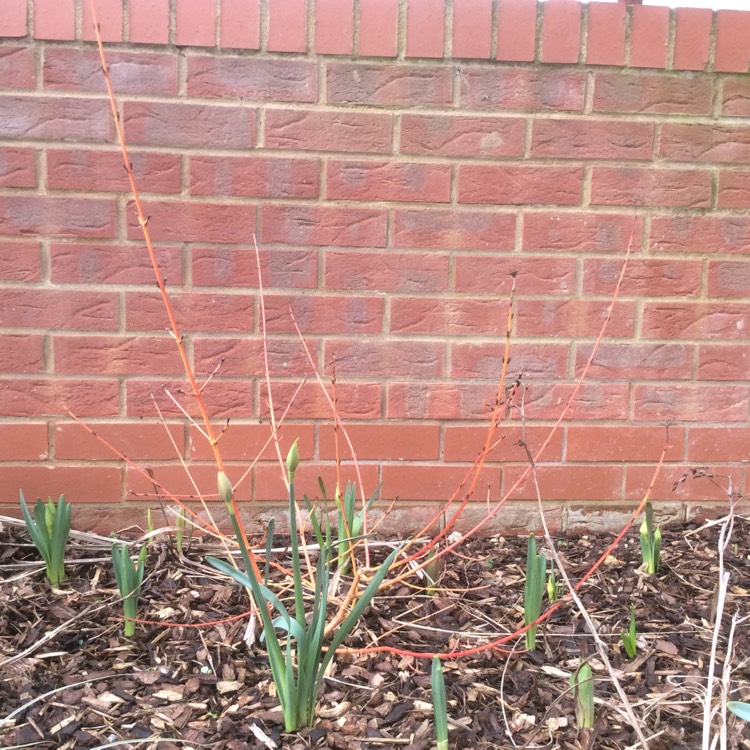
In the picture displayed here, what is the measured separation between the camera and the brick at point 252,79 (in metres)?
2.17

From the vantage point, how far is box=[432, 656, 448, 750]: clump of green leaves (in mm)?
1270

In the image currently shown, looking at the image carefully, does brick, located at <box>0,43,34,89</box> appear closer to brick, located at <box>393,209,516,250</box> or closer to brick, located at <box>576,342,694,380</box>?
brick, located at <box>393,209,516,250</box>

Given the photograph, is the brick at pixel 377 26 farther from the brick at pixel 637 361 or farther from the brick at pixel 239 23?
the brick at pixel 637 361

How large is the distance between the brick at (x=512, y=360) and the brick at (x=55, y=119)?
130cm

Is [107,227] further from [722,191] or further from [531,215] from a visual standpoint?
[722,191]

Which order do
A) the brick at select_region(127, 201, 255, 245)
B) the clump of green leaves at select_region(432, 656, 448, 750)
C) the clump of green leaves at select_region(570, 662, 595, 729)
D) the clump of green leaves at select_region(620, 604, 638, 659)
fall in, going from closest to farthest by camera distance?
the clump of green leaves at select_region(432, 656, 448, 750)
the clump of green leaves at select_region(570, 662, 595, 729)
the clump of green leaves at select_region(620, 604, 638, 659)
the brick at select_region(127, 201, 255, 245)

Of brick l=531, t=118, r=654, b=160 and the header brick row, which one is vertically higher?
the header brick row

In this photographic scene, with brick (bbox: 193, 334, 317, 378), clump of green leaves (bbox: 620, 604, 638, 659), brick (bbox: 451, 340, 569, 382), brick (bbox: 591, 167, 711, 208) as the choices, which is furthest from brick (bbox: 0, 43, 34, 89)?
clump of green leaves (bbox: 620, 604, 638, 659)

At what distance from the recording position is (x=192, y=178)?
86.6 inches

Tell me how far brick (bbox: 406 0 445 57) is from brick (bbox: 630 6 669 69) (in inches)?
24.0

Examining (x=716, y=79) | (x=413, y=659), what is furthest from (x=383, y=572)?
(x=716, y=79)

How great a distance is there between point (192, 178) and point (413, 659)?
1.53 m

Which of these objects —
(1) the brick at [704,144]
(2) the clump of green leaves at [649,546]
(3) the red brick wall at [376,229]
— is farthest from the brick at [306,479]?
(1) the brick at [704,144]

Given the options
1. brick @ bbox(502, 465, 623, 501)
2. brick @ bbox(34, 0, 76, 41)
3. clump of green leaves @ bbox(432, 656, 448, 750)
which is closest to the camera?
clump of green leaves @ bbox(432, 656, 448, 750)
